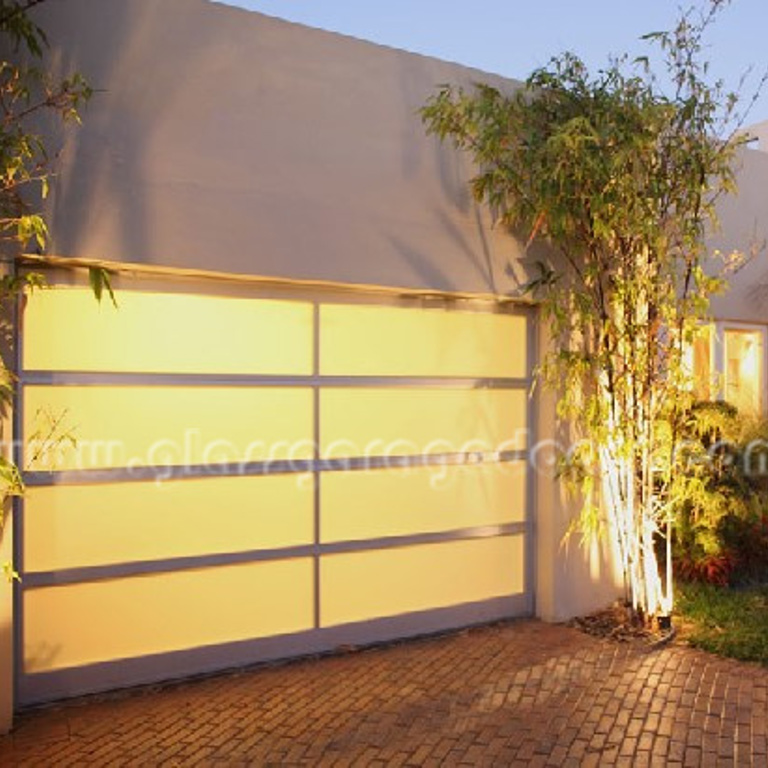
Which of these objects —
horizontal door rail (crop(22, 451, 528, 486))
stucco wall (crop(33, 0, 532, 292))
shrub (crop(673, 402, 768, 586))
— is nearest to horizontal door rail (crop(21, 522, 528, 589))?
horizontal door rail (crop(22, 451, 528, 486))

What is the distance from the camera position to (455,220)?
6.07 m

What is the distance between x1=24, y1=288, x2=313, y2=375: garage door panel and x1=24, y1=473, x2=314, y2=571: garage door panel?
2.29 ft

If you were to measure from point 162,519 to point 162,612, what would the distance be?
542 millimetres

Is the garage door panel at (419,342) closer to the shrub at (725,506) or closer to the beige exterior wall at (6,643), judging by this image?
the shrub at (725,506)

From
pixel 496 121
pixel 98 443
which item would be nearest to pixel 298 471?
pixel 98 443

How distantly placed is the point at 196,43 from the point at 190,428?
2.25 meters

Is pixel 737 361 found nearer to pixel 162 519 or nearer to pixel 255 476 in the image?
pixel 255 476

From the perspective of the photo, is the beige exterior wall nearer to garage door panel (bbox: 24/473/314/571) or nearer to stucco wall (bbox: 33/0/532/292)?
garage door panel (bbox: 24/473/314/571)

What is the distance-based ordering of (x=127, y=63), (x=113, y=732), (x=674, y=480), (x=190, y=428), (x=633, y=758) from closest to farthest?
(x=633, y=758)
(x=113, y=732)
(x=127, y=63)
(x=190, y=428)
(x=674, y=480)

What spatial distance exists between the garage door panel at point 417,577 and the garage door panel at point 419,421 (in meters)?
0.69

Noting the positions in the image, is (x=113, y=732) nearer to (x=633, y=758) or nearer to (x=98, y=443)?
(x=98, y=443)

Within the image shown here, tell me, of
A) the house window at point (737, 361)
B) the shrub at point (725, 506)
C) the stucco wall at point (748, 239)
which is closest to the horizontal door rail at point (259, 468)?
the shrub at point (725, 506)

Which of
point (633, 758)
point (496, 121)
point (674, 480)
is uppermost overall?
point (496, 121)

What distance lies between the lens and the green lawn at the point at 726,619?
5.85m
